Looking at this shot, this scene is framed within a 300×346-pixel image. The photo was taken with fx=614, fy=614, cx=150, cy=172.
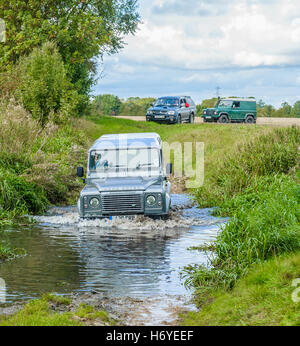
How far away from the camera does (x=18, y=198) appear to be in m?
17.1

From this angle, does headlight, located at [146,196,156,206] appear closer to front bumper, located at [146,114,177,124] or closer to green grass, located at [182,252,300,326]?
green grass, located at [182,252,300,326]

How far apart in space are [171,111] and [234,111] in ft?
16.8

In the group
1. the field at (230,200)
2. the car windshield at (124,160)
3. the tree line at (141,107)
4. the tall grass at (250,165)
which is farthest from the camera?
the tree line at (141,107)

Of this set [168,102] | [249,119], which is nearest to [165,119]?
[168,102]

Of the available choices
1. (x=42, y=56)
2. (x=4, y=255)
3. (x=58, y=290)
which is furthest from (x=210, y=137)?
(x=58, y=290)

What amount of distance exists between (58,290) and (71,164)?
13206 millimetres

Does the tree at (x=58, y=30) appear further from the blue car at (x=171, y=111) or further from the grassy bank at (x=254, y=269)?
the grassy bank at (x=254, y=269)

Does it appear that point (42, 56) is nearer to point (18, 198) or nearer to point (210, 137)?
point (210, 137)

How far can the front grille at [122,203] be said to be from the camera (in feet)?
47.4

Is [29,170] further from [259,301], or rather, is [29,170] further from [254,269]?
[259,301]

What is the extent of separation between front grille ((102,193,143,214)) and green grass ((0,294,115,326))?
646 cm

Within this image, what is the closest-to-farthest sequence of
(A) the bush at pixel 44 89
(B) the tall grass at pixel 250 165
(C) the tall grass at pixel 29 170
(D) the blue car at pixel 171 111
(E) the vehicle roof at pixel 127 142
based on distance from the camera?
(E) the vehicle roof at pixel 127 142 → (C) the tall grass at pixel 29 170 → (B) the tall grass at pixel 250 165 → (A) the bush at pixel 44 89 → (D) the blue car at pixel 171 111

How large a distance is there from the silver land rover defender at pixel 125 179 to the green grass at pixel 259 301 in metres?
5.92

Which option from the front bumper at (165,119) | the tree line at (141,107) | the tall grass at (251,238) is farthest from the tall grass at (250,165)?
the tree line at (141,107)
